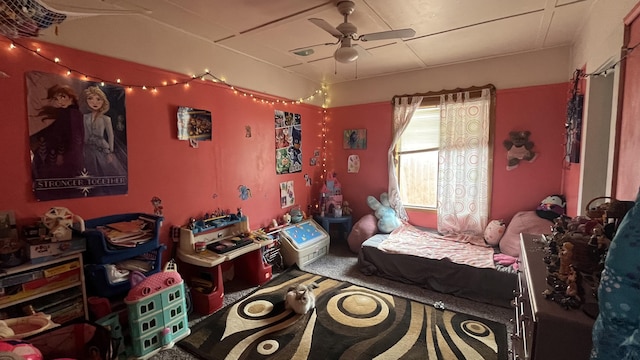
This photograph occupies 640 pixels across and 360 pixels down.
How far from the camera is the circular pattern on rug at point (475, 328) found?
222cm

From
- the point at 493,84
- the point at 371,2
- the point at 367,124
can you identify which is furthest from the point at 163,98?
the point at 493,84

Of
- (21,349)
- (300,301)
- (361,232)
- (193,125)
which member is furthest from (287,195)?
(21,349)

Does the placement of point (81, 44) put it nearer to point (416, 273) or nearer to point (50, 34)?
point (50, 34)

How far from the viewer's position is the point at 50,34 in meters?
1.89

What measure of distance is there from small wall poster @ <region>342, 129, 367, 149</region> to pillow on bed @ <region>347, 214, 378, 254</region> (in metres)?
1.12

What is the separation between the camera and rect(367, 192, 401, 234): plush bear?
385 centimetres

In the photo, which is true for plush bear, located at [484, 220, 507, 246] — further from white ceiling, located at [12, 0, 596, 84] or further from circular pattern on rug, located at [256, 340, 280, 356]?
circular pattern on rug, located at [256, 340, 280, 356]

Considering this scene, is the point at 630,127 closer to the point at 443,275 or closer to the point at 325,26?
the point at 325,26

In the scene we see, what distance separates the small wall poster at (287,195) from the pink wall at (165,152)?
0.08 meters

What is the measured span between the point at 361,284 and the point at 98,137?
2742mm

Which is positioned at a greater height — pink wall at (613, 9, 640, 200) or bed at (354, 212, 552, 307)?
pink wall at (613, 9, 640, 200)

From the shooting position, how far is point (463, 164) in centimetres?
355

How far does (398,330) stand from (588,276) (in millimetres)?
1402

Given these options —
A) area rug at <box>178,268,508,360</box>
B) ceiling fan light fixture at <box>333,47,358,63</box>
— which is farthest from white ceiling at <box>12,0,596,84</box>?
area rug at <box>178,268,508,360</box>
